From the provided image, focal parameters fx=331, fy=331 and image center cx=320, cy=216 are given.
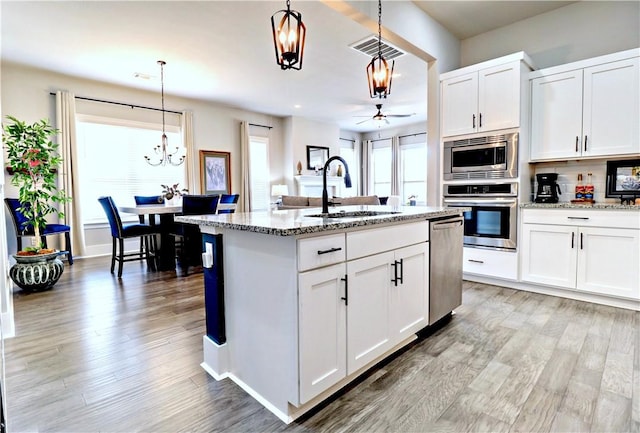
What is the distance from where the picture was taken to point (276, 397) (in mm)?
1542

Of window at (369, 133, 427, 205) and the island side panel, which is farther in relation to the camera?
window at (369, 133, 427, 205)

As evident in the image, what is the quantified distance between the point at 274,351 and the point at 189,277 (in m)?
2.85

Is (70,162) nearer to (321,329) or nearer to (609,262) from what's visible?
(321,329)

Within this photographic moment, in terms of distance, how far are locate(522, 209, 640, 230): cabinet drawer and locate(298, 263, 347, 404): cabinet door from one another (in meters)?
2.57

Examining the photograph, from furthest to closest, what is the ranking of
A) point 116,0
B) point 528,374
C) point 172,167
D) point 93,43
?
1. point 172,167
2. point 93,43
3. point 116,0
4. point 528,374

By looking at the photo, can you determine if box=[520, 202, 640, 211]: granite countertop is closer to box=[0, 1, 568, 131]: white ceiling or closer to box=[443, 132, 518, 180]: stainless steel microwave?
box=[443, 132, 518, 180]: stainless steel microwave

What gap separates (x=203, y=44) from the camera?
3.98 metres

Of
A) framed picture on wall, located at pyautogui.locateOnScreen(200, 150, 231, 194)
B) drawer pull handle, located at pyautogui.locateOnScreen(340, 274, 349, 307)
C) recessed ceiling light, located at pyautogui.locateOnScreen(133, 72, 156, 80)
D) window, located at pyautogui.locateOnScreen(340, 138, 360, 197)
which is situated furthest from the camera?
window, located at pyautogui.locateOnScreen(340, 138, 360, 197)

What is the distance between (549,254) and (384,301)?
2.25 meters

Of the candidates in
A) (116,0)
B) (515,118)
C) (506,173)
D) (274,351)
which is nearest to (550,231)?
(506,173)

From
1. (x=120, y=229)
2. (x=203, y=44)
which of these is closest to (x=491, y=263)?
(x=203, y=44)

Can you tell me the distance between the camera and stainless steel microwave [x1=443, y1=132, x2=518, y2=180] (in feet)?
10.8

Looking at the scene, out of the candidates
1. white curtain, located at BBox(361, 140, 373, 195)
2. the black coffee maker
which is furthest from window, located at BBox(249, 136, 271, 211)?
the black coffee maker

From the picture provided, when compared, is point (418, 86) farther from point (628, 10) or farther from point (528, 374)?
point (528, 374)
